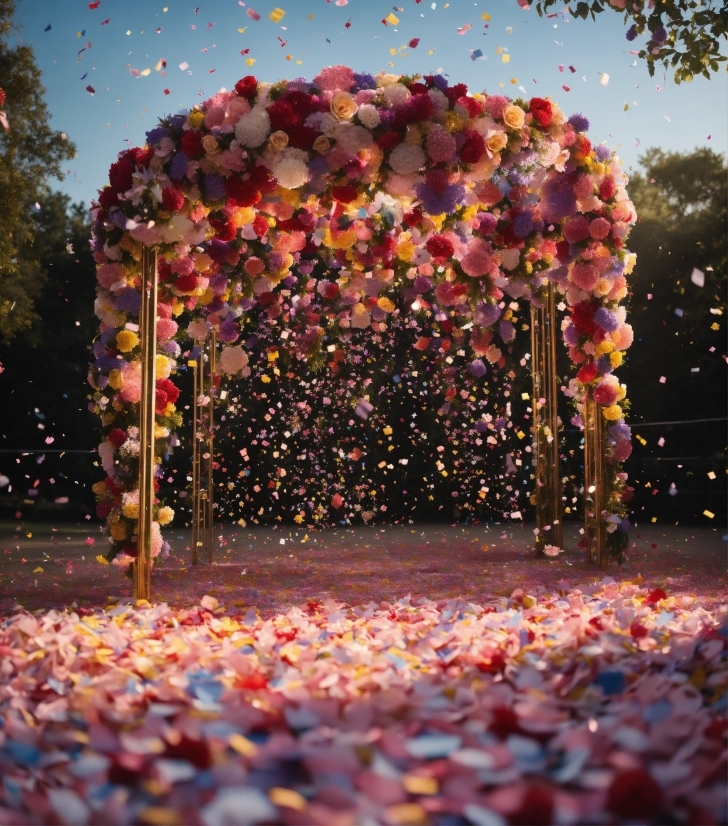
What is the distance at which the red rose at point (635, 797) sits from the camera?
1.63 m

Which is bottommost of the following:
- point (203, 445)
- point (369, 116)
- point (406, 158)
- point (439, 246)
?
point (203, 445)

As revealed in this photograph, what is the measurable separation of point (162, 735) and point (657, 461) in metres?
9.48

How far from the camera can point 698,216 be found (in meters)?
13.3

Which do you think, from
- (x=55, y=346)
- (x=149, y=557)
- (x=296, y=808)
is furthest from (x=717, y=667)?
(x=55, y=346)

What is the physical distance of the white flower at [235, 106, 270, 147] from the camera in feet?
15.5

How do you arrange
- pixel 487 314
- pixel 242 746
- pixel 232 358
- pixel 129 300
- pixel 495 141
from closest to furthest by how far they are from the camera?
1. pixel 242 746
2. pixel 495 141
3. pixel 129 300
4. pixel 487 314
5. pixel 232 358

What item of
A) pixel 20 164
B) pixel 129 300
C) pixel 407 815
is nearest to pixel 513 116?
pixel 129 300

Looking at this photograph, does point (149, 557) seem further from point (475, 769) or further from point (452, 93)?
point (475, 769)

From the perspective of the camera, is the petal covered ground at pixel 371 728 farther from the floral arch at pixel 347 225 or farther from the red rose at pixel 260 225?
the red rose at pixel 260 225

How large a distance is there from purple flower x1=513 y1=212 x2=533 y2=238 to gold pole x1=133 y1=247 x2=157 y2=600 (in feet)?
7.89

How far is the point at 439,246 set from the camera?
601 cm

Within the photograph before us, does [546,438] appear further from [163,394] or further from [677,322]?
[677,322]

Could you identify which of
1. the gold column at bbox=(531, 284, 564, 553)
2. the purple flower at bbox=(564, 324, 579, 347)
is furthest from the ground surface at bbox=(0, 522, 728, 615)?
the purple flower at bbox=(564, 324, 579, 347)

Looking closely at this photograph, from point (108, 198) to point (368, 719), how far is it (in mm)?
4061
